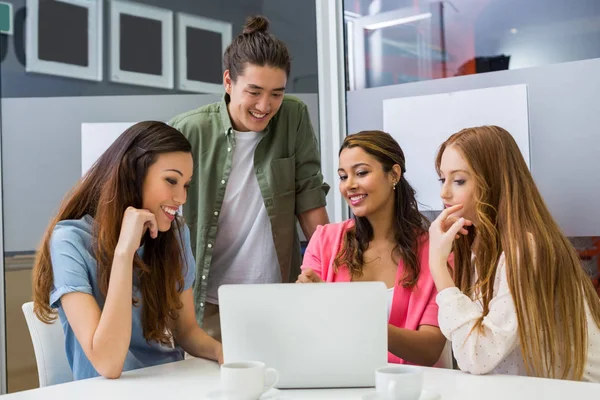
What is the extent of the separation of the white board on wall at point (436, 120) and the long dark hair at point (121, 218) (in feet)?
4.12

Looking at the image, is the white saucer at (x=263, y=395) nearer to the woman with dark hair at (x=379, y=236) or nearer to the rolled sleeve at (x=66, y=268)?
the rolled sleeve at (x=66, y=268)

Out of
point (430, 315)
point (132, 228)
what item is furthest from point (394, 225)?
point (132, 228)

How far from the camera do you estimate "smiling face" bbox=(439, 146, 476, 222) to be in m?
1.90

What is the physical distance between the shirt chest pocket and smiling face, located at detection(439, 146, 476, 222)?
0.72 meters

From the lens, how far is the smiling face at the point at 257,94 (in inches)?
91.6

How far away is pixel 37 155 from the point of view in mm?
3121

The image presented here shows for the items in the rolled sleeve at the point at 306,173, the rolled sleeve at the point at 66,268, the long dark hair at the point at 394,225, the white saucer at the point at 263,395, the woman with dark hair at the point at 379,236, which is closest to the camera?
the white saucer at the point at 263,395

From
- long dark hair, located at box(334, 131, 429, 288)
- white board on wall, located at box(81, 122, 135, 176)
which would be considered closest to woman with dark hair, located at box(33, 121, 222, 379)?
long dark hair, located at box(334, 131, 429, 288)

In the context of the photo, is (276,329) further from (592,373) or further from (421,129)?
(421,129)

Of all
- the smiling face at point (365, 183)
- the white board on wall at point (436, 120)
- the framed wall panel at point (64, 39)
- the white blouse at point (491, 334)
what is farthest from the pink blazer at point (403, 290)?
the framed wall panel at point (64, 39)

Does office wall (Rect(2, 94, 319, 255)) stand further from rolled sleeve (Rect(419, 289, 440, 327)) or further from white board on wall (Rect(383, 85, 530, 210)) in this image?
rolled sleeve (Rect(419, 289, 440, 327))

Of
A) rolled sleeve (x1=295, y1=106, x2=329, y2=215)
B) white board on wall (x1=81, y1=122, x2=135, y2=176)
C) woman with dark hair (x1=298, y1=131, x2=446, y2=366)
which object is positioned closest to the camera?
woman with dark hair (x1=298, y1=131, x2=446, y2=366)

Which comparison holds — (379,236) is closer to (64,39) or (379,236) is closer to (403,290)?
(403,290)

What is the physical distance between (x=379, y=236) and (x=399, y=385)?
1.19 metres
